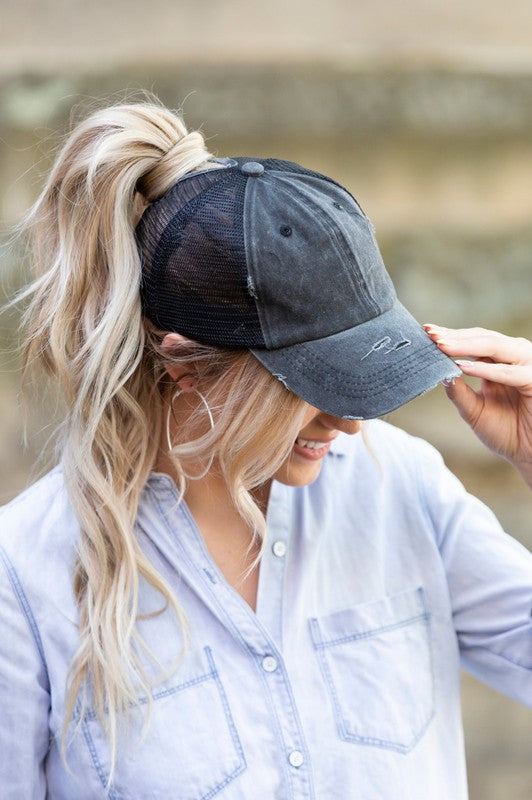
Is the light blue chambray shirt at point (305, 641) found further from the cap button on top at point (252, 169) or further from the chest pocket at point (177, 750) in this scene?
the cap button on top at point (252, 169)

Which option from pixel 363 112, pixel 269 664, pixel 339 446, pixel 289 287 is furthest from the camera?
pixel 363 112

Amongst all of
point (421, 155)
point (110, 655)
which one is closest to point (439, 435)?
point (421, 155)

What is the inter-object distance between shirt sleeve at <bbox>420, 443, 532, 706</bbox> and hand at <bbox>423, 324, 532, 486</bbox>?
0.07m

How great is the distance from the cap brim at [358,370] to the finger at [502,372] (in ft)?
0.17

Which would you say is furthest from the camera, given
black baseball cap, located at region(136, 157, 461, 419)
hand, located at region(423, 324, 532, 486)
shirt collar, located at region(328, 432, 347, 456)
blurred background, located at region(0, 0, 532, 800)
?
blurred background, located at region(0, 0, 532, 800)

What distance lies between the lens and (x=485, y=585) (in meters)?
0.94

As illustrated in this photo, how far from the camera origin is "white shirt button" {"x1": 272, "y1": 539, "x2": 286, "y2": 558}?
3.02 feet

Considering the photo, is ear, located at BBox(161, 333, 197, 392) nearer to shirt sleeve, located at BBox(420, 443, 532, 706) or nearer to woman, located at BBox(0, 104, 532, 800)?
woman, located at BBox(0, 104, 532, 800)

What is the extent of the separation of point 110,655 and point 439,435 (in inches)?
35.7

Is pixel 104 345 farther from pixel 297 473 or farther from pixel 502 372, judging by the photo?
pixel 502 372

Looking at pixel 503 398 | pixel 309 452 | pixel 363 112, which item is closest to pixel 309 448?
pixel 309 452

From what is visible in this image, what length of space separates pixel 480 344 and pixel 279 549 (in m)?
0.28

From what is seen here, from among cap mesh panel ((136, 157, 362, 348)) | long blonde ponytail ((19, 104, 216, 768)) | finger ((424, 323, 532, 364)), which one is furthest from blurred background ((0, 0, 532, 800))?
finger ((424, 323, 532, 364))

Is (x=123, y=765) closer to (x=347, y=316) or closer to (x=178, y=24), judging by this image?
(x=347, y=316)
